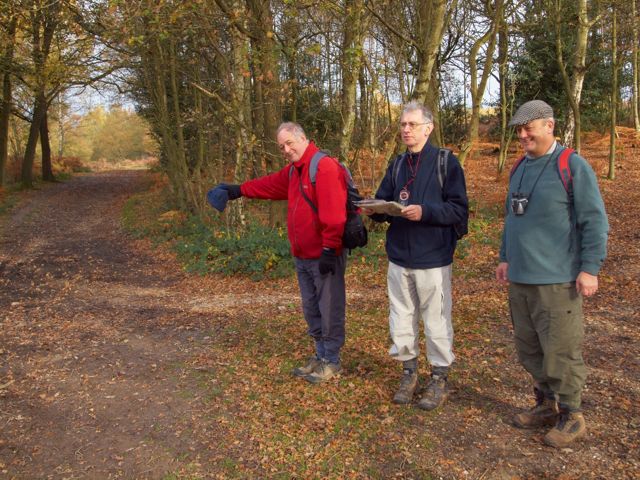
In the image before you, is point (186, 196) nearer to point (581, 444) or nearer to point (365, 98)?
point (365, 98)

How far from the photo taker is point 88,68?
16641mm

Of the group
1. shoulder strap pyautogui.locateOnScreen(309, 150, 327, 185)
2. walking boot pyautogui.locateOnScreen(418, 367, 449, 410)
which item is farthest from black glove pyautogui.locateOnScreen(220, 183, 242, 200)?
walking boot pyautogui.locateOnScreen(418, 367, 449, 410)

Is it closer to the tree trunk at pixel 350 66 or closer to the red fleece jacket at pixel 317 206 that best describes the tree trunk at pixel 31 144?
the tree trunk at pixel 350 66

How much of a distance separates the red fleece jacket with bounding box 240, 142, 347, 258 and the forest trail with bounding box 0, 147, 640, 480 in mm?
1290

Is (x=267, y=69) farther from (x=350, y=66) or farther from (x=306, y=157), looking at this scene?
(x=306, y=157)

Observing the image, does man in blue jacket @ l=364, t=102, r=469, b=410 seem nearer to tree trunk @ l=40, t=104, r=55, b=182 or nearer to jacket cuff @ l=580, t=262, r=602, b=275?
jacket cuff @ l=580, t=262, r=602, b=275

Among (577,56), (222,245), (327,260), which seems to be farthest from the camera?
(577,56)

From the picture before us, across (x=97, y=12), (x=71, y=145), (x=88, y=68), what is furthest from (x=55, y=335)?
(x=71, y=145)

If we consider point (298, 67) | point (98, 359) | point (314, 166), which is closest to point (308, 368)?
point (314, 166)

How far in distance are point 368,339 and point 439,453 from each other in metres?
2.28

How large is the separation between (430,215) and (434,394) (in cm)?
144

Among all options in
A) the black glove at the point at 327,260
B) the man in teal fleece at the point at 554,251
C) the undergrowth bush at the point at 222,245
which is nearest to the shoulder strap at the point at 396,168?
the black glove at the point at 327,260

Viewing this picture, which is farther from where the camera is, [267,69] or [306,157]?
[267,69]

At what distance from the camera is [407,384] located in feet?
14.3
